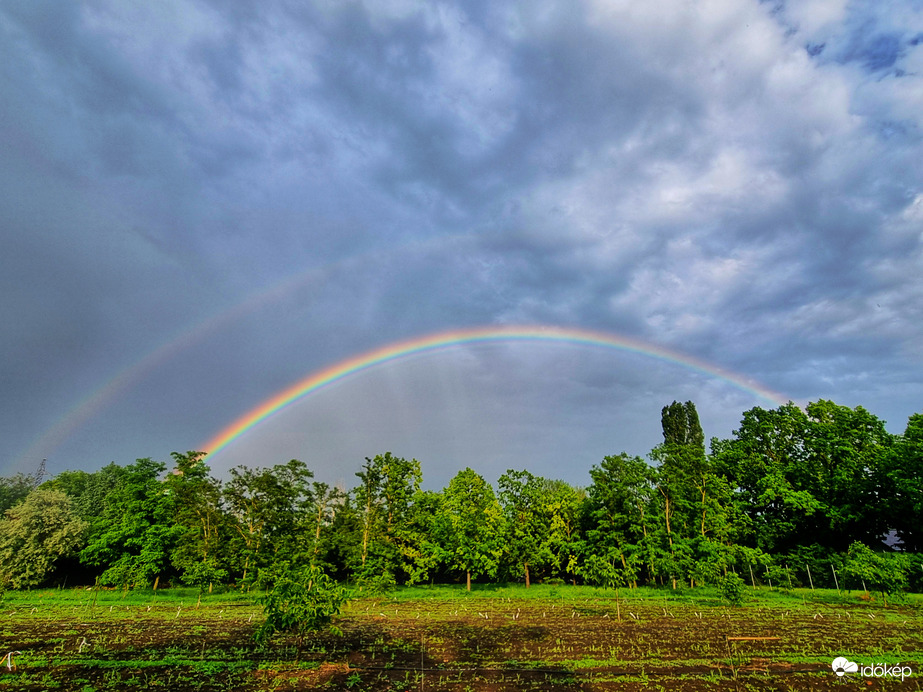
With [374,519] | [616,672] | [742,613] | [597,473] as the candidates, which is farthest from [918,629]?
[374,519]

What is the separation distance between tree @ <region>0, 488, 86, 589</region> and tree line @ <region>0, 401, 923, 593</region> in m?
0.13

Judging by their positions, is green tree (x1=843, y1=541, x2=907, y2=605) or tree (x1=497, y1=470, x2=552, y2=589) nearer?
green tree (x1=843, y1=541, x2=907, y2=605)

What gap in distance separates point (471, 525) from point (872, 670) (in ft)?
97.5

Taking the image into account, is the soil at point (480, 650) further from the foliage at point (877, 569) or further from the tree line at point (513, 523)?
the tree line at point (513, 523)

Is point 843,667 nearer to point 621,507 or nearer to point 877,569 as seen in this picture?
point 877,569

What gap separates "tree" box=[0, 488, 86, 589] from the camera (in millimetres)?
40281

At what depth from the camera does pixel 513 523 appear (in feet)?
145

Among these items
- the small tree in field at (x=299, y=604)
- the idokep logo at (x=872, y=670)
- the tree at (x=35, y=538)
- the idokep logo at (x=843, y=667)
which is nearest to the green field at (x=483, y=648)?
the idokep logo at (x=872, y=670)

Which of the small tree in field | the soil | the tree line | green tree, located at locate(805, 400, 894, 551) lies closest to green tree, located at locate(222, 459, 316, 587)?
the tree line

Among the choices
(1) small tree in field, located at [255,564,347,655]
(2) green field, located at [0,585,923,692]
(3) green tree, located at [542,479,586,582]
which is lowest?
(2) green field, located at [0,585,923,692]

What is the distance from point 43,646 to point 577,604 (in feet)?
91.2

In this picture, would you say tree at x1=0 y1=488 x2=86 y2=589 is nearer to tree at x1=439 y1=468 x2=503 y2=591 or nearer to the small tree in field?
tree at x1=439 y1=468 x2=503 y2=591

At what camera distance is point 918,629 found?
20156 millimetres

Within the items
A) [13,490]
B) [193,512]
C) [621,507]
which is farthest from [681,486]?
[13,490]
